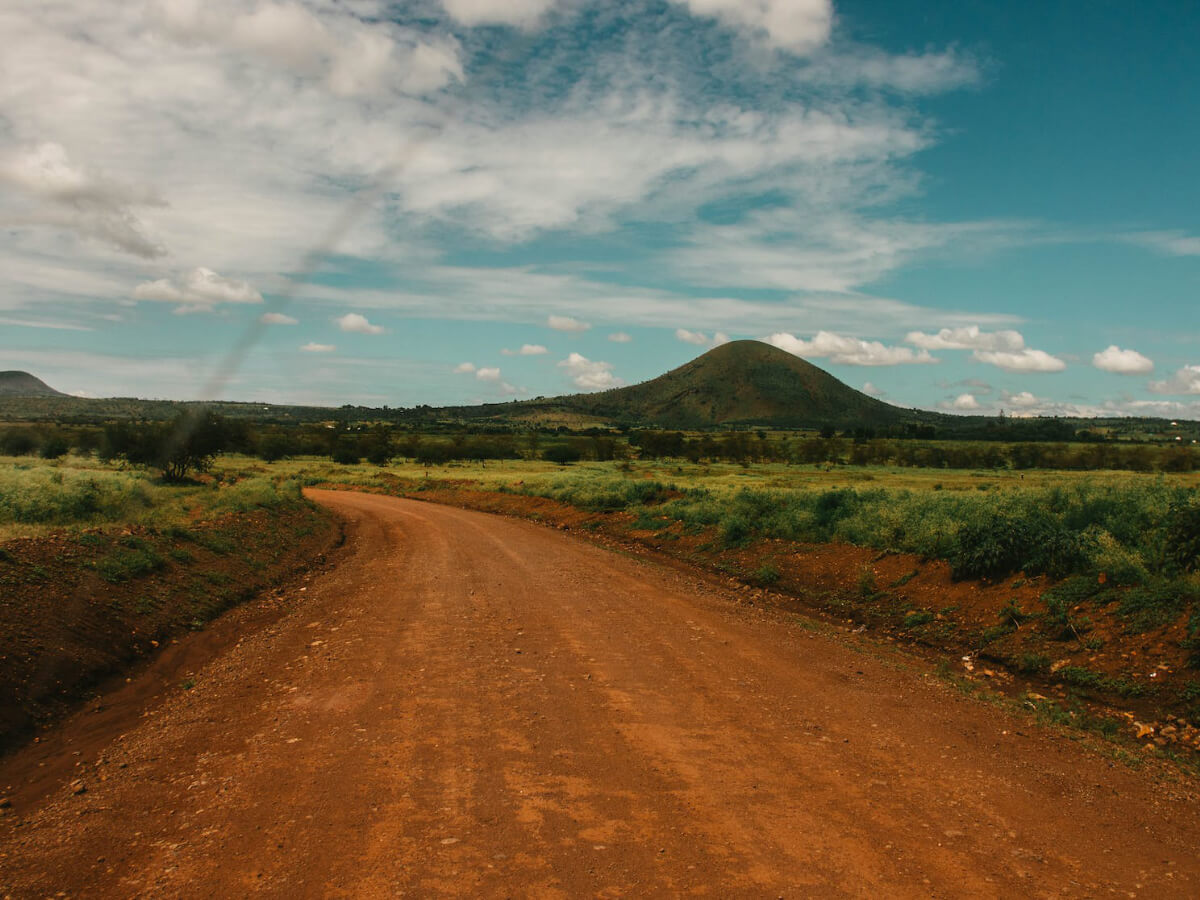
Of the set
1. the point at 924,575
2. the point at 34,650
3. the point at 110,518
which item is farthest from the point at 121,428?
the point at 924,575

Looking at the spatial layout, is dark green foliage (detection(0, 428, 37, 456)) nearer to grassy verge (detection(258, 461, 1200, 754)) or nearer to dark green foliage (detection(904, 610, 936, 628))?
grassy verge (detection(258, 461, 1200, 754))

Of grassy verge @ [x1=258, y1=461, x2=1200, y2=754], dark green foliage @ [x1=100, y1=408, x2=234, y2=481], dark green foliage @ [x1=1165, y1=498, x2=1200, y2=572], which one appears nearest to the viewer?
grassy verge @ [x1=258, y1=461, x2=1200, y2=754]

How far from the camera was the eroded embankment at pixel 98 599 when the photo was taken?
802 cm

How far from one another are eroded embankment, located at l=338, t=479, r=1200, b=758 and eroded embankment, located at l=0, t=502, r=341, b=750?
1068cm

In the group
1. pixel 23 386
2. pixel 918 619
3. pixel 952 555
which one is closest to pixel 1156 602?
pixel 918 619

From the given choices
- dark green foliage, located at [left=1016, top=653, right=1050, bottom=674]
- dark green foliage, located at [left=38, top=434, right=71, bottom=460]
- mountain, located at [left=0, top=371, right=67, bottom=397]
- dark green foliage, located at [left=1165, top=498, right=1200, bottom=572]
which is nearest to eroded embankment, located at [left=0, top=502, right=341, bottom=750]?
dark green foliage, located at [left=1016, top=653, right=1050, bottom=674]

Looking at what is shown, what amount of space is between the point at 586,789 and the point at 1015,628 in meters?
8.78

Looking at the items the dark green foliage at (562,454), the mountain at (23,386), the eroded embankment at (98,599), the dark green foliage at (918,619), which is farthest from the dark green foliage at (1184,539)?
the mountain at (23,386)

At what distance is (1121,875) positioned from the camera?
4.66 m

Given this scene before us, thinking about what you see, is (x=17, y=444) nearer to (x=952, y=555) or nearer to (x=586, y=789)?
(x=952, y=555)

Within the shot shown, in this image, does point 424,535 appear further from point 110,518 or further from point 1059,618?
point 1059,618

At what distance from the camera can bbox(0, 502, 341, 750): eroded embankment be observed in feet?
26.3

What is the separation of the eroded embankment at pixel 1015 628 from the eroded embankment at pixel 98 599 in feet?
35.0

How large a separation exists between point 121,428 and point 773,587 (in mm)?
40023
